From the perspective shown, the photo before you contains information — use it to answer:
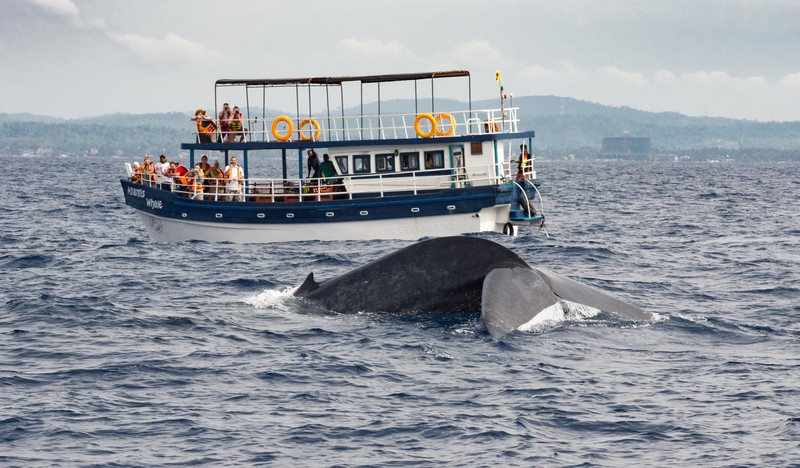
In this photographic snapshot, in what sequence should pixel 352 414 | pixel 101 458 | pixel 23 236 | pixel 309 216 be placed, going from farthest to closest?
pixel 23 236 → pixel 309 216 → pixel 352 414 → pixel 101 458

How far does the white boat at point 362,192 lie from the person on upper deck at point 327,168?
0.20 meters

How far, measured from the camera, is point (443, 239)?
471 inches

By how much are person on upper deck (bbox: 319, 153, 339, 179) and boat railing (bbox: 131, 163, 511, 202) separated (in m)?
0.17

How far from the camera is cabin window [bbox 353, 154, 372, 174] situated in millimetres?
31594

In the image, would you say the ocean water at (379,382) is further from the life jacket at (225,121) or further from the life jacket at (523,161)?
the life jacket at (225,121)

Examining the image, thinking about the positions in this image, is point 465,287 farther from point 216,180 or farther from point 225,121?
point 225,121

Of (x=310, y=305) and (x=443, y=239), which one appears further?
(x=310, y=305)

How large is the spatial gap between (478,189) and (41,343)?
18.0m

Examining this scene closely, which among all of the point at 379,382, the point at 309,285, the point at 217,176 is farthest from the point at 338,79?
the point at 379,382

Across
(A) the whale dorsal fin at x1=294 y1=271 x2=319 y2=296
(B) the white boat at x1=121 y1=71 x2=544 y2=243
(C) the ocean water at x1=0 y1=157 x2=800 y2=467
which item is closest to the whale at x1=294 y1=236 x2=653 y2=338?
(C) the ocean water at x1=0 y1=157 x2=800 y2=467

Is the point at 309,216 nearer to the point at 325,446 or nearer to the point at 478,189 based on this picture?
the point at 478,189

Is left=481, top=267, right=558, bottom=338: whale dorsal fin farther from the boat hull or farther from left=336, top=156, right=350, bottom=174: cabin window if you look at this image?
left=336, top=156, right=350, bottom=174: cabin window

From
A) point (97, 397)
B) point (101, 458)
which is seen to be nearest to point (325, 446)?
point (101, 458)

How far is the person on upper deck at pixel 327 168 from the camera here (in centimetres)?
3105
